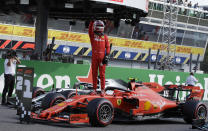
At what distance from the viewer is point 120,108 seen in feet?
30.4

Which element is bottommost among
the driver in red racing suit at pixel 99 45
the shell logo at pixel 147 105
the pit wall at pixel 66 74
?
the pit wall at pixel 66 74

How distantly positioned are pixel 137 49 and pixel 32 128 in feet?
131

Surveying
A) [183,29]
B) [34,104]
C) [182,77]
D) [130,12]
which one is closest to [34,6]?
[130,12]

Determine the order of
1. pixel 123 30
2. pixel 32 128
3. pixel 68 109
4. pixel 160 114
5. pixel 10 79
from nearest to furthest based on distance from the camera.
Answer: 1. pixel 32 128
2. pixel 68 109
3. pixel 160 114
4. pixel 10 79
5. pixel 123 30

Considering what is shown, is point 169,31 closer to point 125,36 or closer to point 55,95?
point 125,36

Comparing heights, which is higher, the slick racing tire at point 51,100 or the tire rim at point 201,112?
the slick racing tire at point 51,100

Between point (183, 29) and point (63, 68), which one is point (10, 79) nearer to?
point (63, 68)

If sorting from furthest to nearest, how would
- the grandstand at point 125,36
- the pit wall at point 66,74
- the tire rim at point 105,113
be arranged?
the grandstand at point 125,36, the pit wall at point 66,74, the tire rim at point 105,113

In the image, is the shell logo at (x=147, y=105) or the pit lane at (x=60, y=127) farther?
the shell logo at (x=147, y=105)

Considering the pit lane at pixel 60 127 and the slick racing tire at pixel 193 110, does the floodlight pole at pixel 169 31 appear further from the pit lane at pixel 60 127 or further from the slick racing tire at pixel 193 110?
the pit lane at pixel 60 127

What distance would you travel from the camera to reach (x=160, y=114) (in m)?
9.95

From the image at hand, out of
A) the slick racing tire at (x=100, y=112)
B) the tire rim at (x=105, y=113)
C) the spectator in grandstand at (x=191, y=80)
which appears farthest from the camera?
the spectator in grandstand at (x=191, y=80)

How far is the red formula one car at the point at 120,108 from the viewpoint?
8.35m

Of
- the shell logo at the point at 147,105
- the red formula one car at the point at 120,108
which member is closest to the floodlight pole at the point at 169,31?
the red formula one car at the point at 120,108
